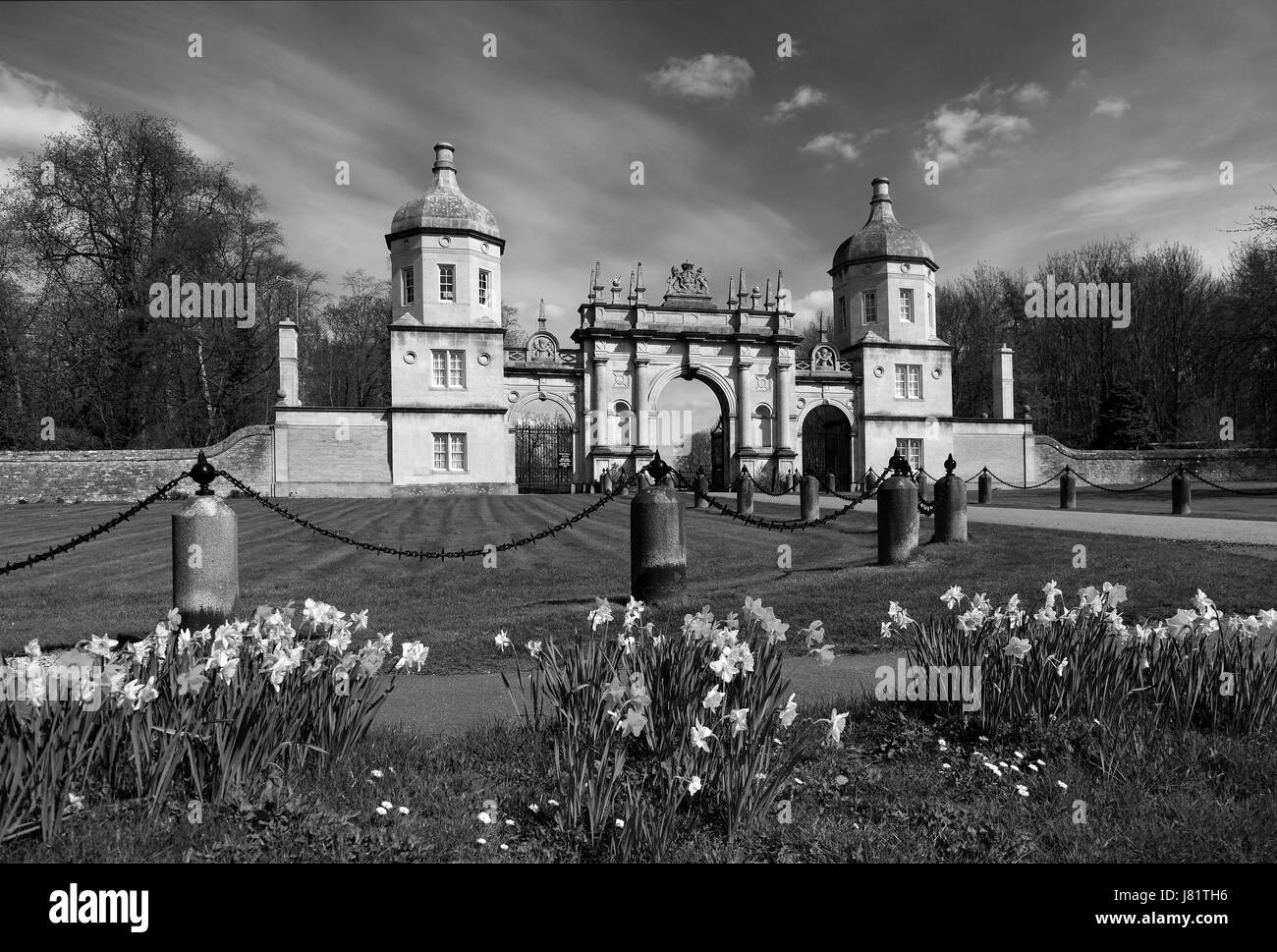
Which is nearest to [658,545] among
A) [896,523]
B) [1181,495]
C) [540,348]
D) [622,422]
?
[896,523]

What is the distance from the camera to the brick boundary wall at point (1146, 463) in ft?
122

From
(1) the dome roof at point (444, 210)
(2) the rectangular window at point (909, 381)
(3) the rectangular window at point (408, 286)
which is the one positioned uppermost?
(1) the dome roof at point (444, 210)

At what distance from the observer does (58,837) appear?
109 inches

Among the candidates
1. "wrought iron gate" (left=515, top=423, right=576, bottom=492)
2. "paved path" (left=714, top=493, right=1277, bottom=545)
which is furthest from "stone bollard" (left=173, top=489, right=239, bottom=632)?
"wrought iron gate" (left=515, top=423, right=576, bottom=492)

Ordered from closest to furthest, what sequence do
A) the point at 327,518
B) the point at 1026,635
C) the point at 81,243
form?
the point at 1026,635 < the point at 327,518 < the point at 81,243

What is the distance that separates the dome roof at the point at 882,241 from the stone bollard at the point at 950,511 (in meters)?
30.8

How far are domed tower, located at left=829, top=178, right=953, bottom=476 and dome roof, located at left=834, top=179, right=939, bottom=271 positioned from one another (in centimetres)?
5

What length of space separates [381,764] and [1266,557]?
10566mm

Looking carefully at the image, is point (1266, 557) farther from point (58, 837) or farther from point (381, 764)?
point (58, 837)

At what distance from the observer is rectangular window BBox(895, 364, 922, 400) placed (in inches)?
1516

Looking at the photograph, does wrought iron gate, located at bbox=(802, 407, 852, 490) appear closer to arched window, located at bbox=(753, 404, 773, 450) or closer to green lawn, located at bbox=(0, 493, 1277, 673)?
arched window, located at bbox=(753, 404, 773, 450)

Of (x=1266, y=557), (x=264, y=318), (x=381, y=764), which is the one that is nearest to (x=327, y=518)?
(x=381, y=764)

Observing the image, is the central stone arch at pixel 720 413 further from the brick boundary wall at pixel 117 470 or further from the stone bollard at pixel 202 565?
the stone bollard at pixel 202 565

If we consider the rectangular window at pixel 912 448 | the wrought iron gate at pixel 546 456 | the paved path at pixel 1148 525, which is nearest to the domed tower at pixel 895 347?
the rectangular window at pixel 912 448
